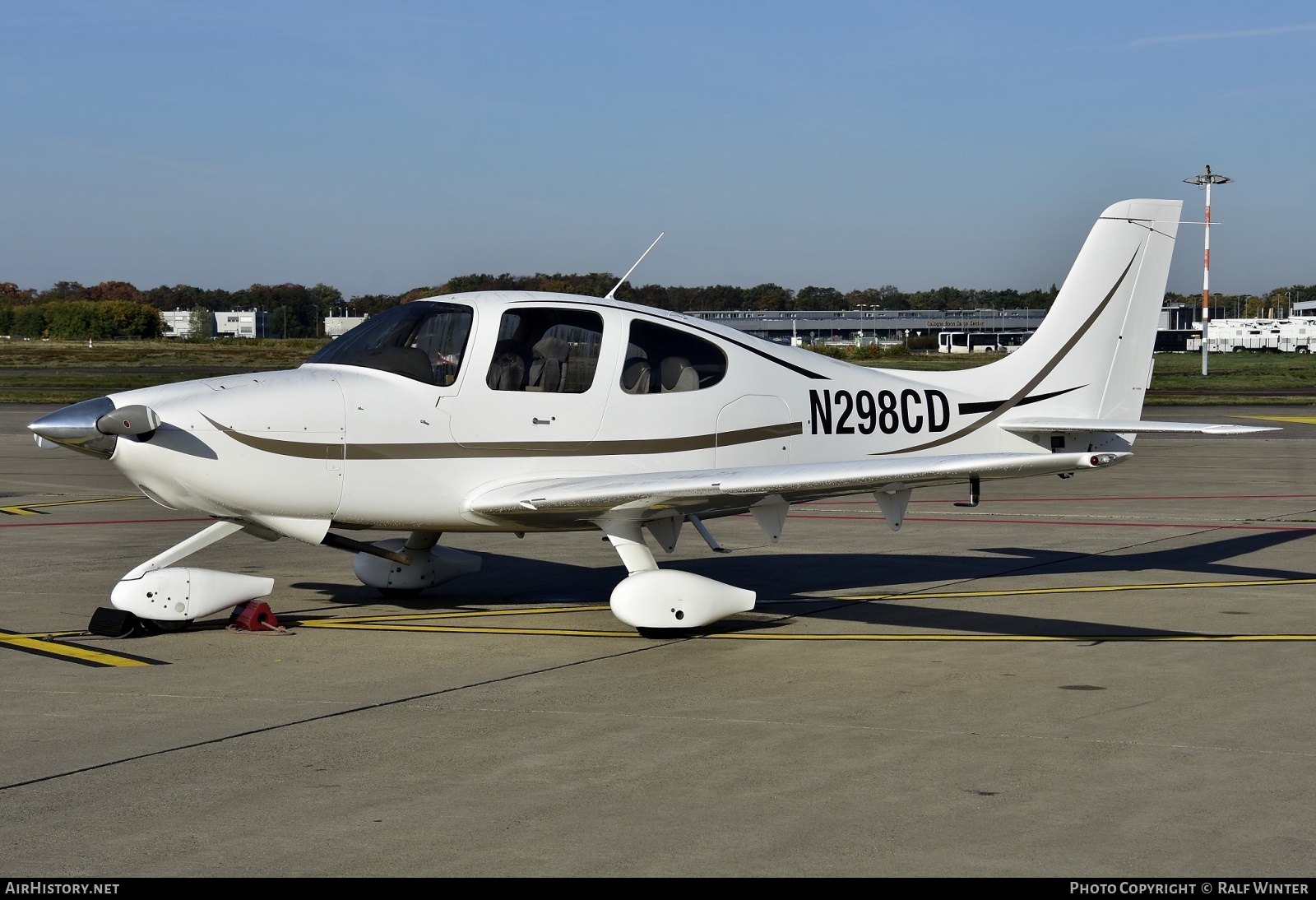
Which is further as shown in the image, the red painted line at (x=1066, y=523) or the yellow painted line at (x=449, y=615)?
the red painted line at (x=1066, y=523)

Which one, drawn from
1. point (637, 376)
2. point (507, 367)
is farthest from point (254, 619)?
point (637, 376)

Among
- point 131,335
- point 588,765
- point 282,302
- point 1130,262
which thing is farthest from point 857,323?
point 588,765

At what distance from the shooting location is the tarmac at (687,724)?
4.89 m

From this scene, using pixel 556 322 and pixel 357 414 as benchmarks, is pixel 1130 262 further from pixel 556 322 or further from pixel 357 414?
pixel 357 414

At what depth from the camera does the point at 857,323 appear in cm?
10756

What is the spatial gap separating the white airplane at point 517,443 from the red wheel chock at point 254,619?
0.13 metres

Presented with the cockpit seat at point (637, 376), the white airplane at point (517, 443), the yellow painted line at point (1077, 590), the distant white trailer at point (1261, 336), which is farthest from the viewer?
the distant white trailer at point (1261, 336)

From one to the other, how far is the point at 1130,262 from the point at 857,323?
316 feet

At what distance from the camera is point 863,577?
12078 mm

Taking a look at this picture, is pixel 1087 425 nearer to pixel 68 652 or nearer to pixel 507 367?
pixel 507 367

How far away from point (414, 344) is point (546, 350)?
3.05 feet

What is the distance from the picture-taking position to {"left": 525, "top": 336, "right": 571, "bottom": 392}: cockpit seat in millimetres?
9547

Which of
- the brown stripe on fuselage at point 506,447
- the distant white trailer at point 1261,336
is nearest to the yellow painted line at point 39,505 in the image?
the brown stripe on fuselage at point 506,447

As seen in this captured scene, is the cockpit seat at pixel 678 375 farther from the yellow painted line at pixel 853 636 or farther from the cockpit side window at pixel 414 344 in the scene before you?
the yellow painted line at pixel 853 636
